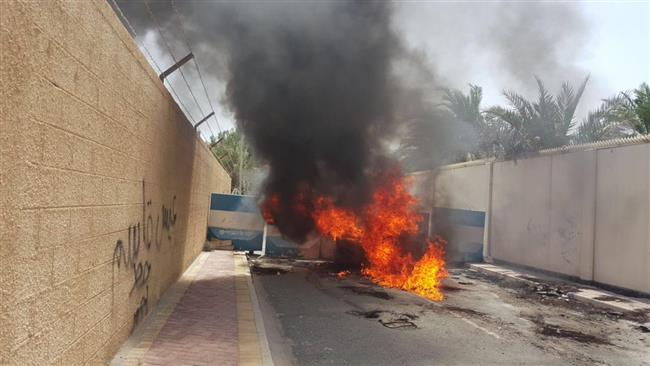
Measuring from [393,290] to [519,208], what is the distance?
22.8ft

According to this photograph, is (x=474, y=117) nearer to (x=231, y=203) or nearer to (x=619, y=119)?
(x=619, y=119)

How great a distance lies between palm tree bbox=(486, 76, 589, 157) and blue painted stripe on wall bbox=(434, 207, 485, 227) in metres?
2.10

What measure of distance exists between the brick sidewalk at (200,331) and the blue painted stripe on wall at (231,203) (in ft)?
18.6

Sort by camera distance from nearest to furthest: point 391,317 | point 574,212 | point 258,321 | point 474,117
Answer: point 258,321
point 391,317
point 574,212
point 474,117

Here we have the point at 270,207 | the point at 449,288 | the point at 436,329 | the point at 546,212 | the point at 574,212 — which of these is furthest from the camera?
the point at 270,207

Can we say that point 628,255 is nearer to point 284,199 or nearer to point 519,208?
point 519,208

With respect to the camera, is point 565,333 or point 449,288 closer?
point 565,333

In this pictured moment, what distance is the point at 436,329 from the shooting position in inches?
265

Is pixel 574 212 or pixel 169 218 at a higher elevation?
pixel 574 212

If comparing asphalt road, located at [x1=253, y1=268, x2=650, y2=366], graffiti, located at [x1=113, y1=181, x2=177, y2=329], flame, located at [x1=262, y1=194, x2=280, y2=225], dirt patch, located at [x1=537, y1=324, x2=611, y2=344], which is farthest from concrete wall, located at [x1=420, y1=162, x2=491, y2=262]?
graffiti, located at [x1=113, y1=181, x2=177, y2=329]

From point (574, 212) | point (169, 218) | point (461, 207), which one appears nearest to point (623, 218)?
point (574, 212)

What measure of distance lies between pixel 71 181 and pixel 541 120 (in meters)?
14.6

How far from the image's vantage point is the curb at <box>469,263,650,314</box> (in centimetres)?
917

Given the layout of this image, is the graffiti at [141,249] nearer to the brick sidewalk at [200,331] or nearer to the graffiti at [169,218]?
the graffiti at [169,218]
